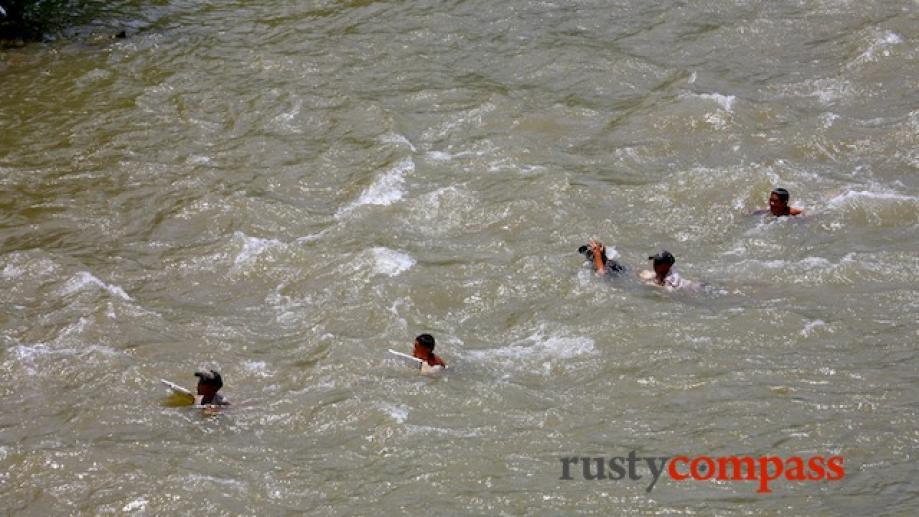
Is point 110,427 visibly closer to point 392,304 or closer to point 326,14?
point 392,304

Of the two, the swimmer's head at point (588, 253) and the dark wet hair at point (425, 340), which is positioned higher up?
the swimmer's head at point (588, 253)

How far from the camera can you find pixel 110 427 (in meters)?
10.9

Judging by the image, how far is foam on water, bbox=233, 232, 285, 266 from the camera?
548 inches

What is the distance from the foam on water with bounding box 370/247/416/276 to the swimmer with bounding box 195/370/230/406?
108 inches

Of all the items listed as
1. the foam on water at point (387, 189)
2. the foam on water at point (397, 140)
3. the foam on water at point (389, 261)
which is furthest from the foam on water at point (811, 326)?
the foam on water at point (397, 140)

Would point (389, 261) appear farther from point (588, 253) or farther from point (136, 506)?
point (136, 506)

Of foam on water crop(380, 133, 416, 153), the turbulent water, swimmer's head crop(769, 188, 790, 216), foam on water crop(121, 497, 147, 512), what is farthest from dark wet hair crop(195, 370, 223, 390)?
swimmer's head crop(769, 188, 790, 216)

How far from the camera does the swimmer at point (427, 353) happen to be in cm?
1116

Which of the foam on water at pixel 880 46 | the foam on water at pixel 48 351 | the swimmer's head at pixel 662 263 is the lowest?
the foam on water at pixel 48 351

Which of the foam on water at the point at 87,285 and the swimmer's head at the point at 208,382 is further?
the foam on water at the point at 87,285

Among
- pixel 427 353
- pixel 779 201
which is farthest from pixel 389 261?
pixel 779 201

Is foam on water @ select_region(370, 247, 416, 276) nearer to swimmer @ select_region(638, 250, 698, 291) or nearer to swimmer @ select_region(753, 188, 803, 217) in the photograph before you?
swimmer @ select_region(638, 250, 698, 291)

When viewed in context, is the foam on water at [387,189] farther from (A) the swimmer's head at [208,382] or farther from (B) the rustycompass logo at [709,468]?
(B) the rustycompass logo at [709,468]

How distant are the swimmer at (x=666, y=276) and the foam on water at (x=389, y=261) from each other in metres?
2.80
